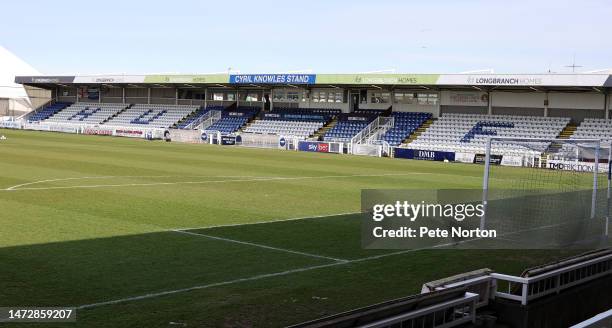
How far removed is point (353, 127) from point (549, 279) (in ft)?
137

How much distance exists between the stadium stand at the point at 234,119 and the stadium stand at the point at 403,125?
13.1m

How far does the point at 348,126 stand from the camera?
49.5 metres

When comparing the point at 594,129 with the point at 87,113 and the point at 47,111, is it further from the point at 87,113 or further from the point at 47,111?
the point at 47,111

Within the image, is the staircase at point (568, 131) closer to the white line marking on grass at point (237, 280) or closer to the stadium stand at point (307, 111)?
the stadium stand at point (307, 111)

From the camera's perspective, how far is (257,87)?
58031mm

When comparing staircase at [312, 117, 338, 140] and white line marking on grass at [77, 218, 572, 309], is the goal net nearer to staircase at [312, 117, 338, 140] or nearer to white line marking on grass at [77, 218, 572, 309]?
white line marking on grass at [77, 218, 572, 309]

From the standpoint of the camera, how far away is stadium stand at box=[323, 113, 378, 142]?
1874 inches

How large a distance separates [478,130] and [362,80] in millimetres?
9366

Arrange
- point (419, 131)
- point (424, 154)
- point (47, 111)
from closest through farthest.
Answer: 1. point (424, 154)
2. point (419, 131)
3. point (47, 111)

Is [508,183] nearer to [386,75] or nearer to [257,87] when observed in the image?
[386,75]

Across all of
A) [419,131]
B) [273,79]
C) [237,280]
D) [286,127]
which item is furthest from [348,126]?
[237,280]

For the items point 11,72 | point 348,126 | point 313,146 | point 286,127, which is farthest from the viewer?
point 11,72

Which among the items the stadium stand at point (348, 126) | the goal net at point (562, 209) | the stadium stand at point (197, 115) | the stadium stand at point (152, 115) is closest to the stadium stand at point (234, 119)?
the stadium stand at point (197, 115)

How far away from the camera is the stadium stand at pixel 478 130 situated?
40562 millimetres
